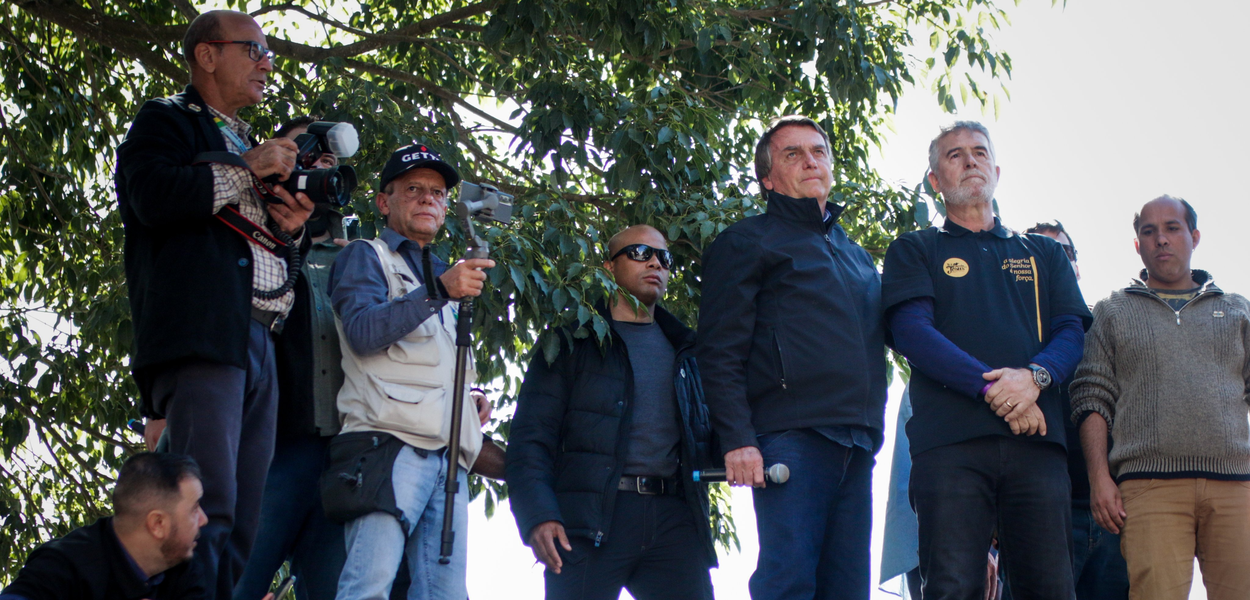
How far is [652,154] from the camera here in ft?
17.2

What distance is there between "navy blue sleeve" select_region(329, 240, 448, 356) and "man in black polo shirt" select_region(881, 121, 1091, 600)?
1.49m

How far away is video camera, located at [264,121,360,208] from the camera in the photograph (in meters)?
3.20

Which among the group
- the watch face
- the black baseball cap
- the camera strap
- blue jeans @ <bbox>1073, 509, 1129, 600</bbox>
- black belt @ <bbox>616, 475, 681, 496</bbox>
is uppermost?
the black baseball cap

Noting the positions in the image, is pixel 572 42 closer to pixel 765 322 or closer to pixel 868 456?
pixel 765 322

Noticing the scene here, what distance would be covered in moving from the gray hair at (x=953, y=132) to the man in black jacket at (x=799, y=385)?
1.37 feet

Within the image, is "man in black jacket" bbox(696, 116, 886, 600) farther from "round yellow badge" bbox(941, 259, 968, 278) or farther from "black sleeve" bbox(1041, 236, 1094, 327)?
"black sleeve" bbox(1041, 236, 1094, 327)

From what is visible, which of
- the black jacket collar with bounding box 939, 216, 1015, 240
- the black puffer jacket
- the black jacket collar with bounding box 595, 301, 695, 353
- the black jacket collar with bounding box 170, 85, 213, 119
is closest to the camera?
the black jacket collar with bounding box 170, 85, 213, 119

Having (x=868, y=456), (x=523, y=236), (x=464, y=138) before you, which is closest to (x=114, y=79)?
(x=464, y=138)

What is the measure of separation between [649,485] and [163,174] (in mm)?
1990

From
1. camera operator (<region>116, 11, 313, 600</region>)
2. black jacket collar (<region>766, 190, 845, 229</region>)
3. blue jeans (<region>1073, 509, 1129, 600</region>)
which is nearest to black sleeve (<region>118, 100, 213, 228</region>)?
camera operator (<region>116, 11, 313, 600</region>)

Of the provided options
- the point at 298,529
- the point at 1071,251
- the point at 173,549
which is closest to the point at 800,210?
the point at 1071,251

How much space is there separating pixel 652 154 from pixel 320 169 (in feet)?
7.37

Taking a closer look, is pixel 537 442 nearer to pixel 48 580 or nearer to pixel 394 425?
pixel 394 425

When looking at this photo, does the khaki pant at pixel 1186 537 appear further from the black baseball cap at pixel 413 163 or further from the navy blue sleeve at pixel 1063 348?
the black baseball cap at pixel 413 163
